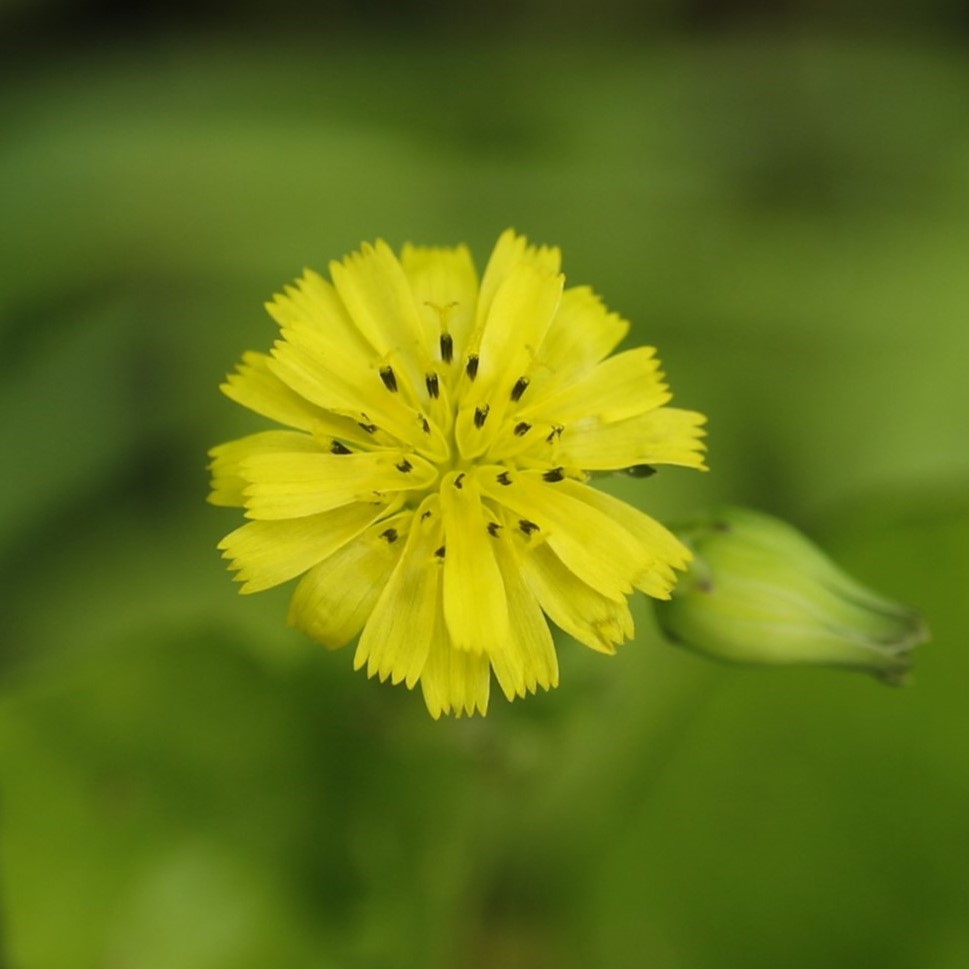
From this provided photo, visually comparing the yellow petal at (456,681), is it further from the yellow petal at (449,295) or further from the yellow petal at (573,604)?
the yellow petal at (449,295)

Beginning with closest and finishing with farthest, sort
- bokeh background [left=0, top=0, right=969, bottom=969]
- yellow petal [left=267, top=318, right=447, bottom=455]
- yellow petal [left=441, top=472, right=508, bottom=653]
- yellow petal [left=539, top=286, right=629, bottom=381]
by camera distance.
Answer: yellow petal [left=441, top=472, right=508, bottom=653], yellow petal [left=267, top=318, right=447, bottom=455], yellow petal [left=539, top=286, right=629, bottom=381], bokeh background [left=0, top=0, right=969, bottom=969]

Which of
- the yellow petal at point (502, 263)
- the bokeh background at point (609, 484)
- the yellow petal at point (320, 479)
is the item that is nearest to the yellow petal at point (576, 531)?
the yellow petal at point (320, 479)

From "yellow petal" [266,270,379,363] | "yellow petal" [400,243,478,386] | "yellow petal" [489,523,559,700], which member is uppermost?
"yellow petal" [400,243,478,386]

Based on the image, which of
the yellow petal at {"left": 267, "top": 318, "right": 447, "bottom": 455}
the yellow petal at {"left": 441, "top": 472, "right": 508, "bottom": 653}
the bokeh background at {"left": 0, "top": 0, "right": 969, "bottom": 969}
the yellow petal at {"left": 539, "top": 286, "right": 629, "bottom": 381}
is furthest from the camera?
the bokeh background at {"left": 0, "top": 0, "right": 969, "bottom": 969}

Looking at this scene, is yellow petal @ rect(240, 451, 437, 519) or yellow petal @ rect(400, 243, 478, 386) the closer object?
yellow petal @ rect(240, 451, 437, 519)

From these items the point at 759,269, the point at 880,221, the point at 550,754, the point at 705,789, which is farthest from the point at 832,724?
the point at 880,221

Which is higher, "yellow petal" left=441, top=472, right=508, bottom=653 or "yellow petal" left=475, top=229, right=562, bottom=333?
"yellow petal" left=475, top=229, right=562, bottom=333

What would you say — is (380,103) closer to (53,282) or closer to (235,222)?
(235,222)

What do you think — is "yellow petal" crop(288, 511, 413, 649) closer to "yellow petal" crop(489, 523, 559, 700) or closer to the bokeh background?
"yellow petal" crop(489, 523, 559, 700)

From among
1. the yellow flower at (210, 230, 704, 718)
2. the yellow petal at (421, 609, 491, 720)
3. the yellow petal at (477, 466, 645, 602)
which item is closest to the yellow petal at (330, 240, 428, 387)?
the yellow flower at (210, 230, 704, 718)

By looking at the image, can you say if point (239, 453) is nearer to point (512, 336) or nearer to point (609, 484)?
point (512, 336)
